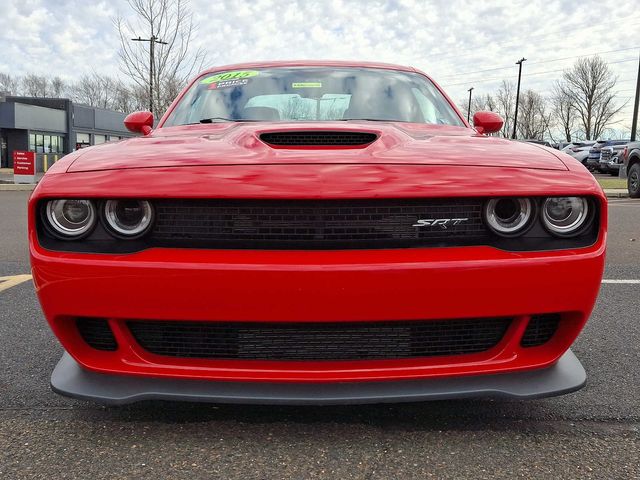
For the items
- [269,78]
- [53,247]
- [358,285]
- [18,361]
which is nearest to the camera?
[358,285]

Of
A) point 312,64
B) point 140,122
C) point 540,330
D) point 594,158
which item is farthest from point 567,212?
point 594,158

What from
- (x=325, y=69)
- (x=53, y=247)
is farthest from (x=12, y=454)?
(x=325, y=69)

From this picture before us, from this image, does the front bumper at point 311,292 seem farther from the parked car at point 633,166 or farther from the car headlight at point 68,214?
the parked car at point 633,166

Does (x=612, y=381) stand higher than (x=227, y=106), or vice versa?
(x=227, y=106)

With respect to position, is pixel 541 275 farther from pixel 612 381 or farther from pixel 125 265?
pixel 125 265

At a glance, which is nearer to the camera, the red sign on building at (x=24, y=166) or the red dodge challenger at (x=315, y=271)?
the red dodge challenger at (x=315, y=271)

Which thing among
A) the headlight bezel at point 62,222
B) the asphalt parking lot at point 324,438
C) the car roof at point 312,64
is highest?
the car roof at point 312,64

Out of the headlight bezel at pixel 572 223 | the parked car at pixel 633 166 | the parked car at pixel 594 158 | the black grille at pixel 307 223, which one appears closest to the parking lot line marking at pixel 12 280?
the black grille at pixel 307 223

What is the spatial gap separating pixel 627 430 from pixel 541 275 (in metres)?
0.71

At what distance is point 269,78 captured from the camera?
319cm

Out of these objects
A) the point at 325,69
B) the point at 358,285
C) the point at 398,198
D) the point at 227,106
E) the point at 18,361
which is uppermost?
the point at 325,69

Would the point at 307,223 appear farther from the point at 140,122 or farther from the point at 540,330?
the point at 140,122

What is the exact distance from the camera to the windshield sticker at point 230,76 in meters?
3.25

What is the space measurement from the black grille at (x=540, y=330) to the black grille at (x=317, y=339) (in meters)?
0.09
